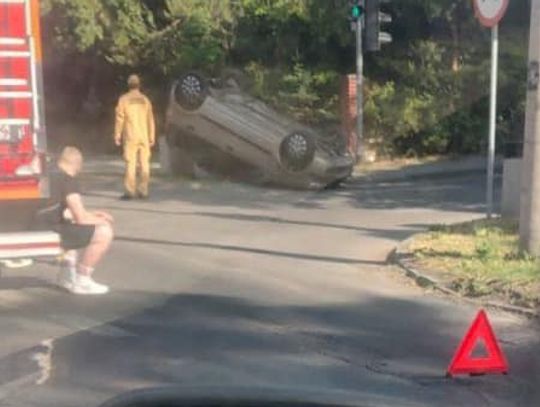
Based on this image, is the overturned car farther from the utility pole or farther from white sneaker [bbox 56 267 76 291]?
white sneaker [bbox 56 267 76 291]

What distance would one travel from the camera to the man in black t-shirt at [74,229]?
30.6 ft

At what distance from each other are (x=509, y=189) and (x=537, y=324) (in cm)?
Result: 506

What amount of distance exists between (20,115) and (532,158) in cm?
462

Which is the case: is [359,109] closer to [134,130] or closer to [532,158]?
[134,130]

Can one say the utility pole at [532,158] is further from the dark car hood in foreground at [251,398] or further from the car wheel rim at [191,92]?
the car wheel rim at [191,92]

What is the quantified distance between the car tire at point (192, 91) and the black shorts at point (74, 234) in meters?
9.31

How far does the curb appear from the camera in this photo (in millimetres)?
8672

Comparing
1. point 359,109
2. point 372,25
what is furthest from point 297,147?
point 359,109

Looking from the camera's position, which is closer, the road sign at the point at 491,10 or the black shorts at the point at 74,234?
the black shorts at the point at 74,234

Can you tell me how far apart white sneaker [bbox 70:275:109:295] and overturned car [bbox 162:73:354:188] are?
28.1 feet

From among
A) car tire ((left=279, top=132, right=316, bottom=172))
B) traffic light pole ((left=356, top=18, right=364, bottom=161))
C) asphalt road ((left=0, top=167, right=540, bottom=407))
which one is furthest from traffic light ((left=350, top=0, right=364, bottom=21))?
asphalt road ((left=0, top=167, right=540, bottom=407))

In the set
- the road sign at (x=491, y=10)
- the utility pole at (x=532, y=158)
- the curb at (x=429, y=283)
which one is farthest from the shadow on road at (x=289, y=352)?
the road sign at (x=491, y=10)

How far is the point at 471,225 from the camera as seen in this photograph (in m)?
12.6

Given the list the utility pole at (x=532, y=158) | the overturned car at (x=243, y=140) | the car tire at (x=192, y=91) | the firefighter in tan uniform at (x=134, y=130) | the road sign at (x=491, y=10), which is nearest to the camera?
the utility pole at (x=532, y=158)
